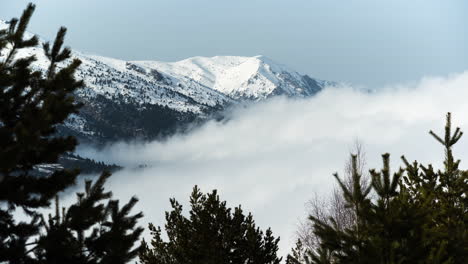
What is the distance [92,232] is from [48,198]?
0.82m

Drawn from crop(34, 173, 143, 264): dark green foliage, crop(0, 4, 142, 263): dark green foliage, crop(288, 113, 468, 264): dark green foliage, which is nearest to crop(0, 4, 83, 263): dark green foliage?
crop(0, 4, 142, 263): dark green foliage

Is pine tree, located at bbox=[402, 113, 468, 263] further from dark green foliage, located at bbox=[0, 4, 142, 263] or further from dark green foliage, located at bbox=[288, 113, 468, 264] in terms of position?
dark green foliage, located at bbox=[0, 4, 142, 263]

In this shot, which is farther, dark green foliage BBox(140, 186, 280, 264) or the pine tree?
dark green foliage BBox(140, 186, 280, 264)

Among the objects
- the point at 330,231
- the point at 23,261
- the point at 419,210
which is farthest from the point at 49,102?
the point at 419,210

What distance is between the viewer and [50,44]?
8109 millimetres

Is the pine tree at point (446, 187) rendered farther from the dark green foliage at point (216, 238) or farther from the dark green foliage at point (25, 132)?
the dark green foliage at point (25, 132)

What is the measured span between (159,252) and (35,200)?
25.8 ft

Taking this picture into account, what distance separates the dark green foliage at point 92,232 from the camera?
660cm

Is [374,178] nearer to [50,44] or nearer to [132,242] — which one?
[132,242]

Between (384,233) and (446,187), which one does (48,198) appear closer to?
(384,233)

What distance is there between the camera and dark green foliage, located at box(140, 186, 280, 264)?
13.9m

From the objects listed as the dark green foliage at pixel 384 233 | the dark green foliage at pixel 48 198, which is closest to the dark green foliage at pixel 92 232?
the dark green foliage at pixel 48 198

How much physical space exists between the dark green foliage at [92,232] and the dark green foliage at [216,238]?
22.2ft

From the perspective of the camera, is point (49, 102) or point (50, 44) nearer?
point (49, 102)
